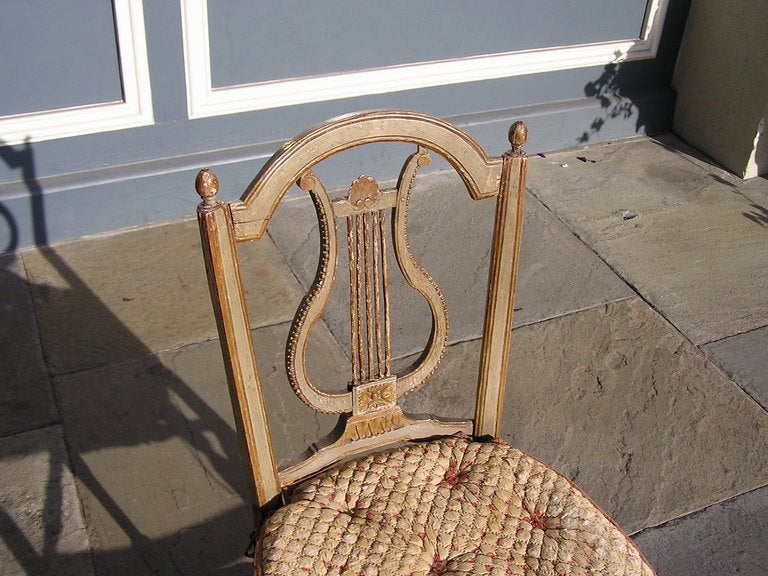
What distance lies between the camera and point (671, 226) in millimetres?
3598

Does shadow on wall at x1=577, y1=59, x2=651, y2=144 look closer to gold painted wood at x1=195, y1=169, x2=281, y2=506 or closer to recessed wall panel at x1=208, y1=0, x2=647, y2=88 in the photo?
recessed wall panel at x1=208, y1=0, x2=647, y2=88

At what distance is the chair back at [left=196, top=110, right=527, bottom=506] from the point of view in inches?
55.8

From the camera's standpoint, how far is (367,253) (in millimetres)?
1581

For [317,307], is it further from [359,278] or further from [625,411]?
[625,411]

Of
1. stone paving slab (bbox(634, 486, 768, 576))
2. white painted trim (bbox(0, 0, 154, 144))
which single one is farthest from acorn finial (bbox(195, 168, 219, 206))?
white painted trim (bbox(0, 0, 154, 144))

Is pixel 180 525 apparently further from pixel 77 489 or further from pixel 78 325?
pixel 78 325

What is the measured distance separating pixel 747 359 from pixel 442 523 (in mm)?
1697

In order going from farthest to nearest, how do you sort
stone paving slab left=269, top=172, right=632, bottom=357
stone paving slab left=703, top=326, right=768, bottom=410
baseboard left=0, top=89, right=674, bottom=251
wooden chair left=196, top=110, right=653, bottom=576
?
baseboard left=0, top=89, right=674, bottom=251 < stone paving slab left=269, top=172, right=632, bottom=357 < stone paving slab left=703, top=326, right=768, bottom=410 < wooden chair left=196, top=110, right=653, bottom=576

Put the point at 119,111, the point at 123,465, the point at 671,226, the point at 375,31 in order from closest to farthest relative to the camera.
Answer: the point at 123,465, the point at 119,111, the point at 375,31, the point at 671,226

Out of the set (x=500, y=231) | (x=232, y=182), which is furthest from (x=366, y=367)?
(x=232, y=182)

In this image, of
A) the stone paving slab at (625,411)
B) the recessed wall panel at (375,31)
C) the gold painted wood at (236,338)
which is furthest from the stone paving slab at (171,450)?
the recessed wall panel at (375,31)

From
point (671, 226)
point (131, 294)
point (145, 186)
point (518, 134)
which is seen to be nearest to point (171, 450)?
point (131, 294)

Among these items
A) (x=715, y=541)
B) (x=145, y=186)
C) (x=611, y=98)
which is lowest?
(x=715, y=541)

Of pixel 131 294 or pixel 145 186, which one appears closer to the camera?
pixel 131 294
